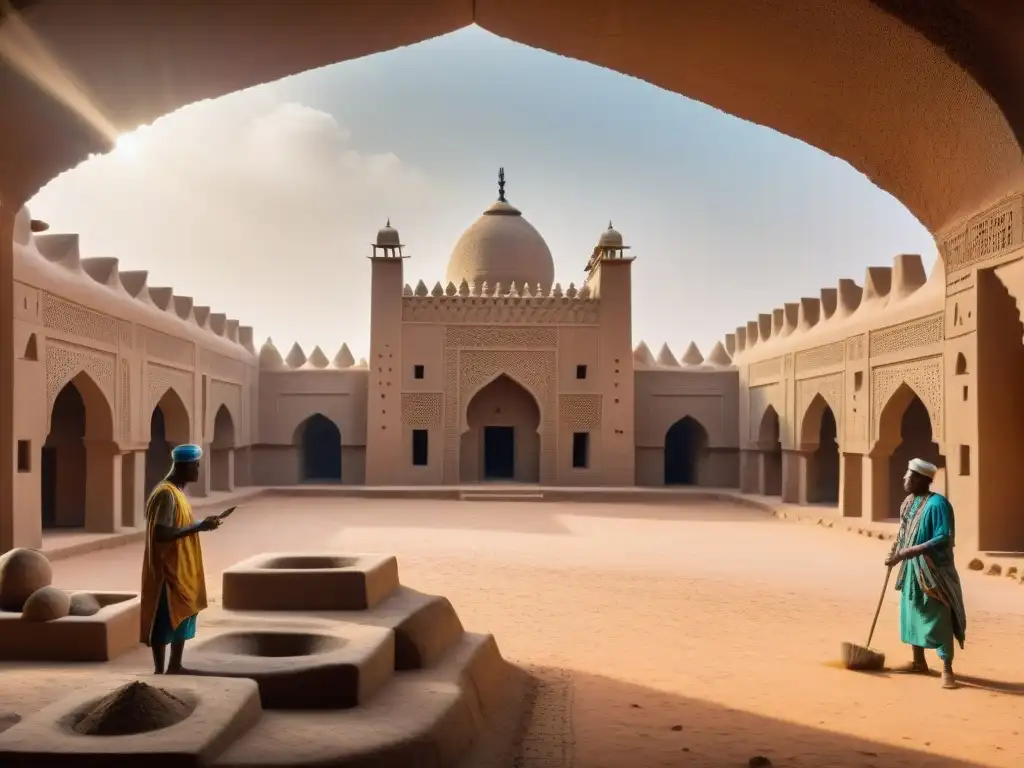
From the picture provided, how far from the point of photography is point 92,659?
19.1 ft

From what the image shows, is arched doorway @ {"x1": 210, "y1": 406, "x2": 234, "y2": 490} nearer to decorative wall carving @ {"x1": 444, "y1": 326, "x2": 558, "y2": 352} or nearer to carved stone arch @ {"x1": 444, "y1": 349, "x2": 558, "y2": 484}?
carved stone arch @ {"x1": 444, "y1": 349, "x2": 558, "y2": 484}

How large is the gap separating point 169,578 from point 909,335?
12386 mm

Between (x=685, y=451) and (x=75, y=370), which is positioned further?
(x=685, y=451)

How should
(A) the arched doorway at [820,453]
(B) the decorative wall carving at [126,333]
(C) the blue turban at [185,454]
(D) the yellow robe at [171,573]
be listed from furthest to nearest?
(A) the arched doorway at [820,453], (B) the decorative wall carving at [126,333], (C) the blue turban at [185,454], (D) the yellow robe at [171,573]

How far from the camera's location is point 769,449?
21469 mm

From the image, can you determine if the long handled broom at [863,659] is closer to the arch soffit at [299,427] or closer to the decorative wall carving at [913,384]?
the decorative wall carving at [913,384]

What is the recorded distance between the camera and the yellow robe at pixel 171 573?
488 centimetres

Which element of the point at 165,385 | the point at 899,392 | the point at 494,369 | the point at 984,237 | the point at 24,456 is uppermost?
the point at 494,369

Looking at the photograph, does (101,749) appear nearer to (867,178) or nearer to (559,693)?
(559,693)

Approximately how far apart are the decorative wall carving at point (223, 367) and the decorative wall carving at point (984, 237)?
15.7 meters

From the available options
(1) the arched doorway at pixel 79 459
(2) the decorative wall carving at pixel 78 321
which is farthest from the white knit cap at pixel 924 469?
(1) the arched doorway at pixel 79 459

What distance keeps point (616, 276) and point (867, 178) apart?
1779cm

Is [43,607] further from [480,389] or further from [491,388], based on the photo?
[491,388]

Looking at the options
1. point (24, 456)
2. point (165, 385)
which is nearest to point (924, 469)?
point (24, 456)
